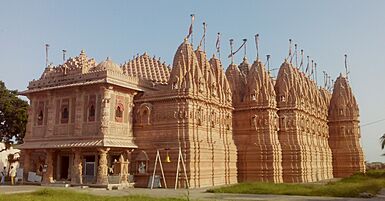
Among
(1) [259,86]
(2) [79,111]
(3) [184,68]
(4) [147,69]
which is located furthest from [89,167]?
(1) [259,86]

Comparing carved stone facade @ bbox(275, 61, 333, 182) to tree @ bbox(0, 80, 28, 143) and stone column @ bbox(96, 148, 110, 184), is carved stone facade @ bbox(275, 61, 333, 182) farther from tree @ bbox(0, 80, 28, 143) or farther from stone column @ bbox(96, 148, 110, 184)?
tree @ bbox(0, 80, 28, 143)

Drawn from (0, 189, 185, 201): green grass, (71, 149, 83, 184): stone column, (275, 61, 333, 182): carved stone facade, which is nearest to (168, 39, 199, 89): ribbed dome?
(71, 149, 83, 184): stone column

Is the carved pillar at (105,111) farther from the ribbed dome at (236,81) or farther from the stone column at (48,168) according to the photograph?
the ribbed dome at (236,81)

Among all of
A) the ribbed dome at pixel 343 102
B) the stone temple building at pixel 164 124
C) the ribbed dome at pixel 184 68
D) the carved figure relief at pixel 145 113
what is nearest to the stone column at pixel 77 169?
the stone temple building at pixel 164 124

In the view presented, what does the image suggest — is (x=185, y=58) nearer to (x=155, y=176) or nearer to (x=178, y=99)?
(x=178, y=99)

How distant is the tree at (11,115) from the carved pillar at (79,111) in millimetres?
20239

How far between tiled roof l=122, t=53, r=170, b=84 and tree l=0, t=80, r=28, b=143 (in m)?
18.8

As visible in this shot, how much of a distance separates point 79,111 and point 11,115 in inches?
844

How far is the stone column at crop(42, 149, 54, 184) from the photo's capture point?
35969 millimetres

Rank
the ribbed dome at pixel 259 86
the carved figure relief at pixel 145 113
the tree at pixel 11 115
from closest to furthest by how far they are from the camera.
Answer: the carved figure relief at pixel 145 113 → the ribbed dome at pixel 259 86 → the tree at pixel 11 115

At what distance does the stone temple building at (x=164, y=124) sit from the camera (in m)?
34.9

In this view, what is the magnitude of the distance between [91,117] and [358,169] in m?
38.7

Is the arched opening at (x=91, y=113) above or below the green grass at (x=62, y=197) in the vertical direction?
above

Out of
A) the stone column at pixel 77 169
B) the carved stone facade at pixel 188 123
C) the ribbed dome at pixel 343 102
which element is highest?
the ribbed dome at pixel 343 102
